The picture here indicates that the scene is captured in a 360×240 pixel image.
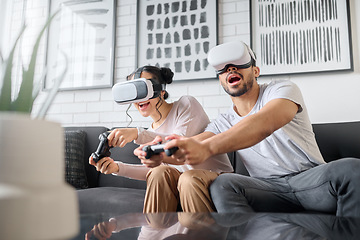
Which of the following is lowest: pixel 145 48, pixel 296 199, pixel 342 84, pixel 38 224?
pixel 296 199

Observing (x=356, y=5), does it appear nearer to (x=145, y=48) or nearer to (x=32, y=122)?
(x=145, y=48)

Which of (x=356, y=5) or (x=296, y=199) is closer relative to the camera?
(x=296, y=199)

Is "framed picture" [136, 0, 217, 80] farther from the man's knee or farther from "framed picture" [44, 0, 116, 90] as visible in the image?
the man's knee

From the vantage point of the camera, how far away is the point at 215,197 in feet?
3.73

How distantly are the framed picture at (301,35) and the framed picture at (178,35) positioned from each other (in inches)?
12.8

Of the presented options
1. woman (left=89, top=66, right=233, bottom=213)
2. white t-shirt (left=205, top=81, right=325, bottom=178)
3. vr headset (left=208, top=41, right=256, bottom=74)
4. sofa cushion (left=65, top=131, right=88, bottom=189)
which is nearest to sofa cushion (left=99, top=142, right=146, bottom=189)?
sofa cushion (left=65, top=131, right=88, bottom=189)

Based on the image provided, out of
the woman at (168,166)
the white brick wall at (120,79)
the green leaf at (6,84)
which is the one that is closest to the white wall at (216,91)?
the white brick wall at (120,79)

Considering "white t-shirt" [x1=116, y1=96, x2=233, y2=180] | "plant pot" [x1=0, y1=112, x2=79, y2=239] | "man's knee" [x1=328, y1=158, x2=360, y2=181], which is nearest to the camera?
"plant pot" [x1=0, y1=112, x2=79, y2=239]

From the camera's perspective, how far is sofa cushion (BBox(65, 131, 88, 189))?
1.93m

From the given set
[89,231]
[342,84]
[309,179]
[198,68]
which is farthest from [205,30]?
[89,231]

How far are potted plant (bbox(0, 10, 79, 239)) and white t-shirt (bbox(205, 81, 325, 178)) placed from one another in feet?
3.58

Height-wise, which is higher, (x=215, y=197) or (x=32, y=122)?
(x=32, y=122)

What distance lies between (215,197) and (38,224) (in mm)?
929

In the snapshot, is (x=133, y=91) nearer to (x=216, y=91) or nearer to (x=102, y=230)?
(x=102, y=230)
